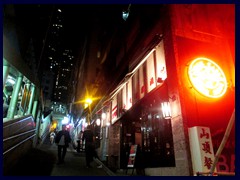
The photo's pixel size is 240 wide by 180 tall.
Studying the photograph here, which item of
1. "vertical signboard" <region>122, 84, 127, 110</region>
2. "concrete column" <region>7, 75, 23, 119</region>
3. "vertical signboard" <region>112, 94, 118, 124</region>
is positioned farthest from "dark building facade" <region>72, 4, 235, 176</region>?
"concrete column" <region>7, 75, 23, 119</region>

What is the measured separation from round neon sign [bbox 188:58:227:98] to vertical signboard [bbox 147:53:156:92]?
1.89 metres

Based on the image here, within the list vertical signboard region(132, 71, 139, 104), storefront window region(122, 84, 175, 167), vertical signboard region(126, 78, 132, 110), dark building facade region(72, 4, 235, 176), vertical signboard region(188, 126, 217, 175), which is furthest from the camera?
vertical signboard region(126, 78, 132, 110)

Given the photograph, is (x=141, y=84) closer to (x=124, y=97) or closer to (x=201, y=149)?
(x=124, y=97)

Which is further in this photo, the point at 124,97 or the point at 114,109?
the point at 114,109

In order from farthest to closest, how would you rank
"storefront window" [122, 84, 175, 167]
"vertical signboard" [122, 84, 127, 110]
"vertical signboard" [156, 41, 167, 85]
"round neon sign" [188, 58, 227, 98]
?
→ "vertical signboard" [122, 84, 127, 110] → "storefront window" [122, 84, 175, 167] → "vertical signboard" [156, 41, 167, 85] → "round neon sign" [188, 58, 227, 98]

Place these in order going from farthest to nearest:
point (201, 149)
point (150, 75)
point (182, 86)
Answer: point (150, 75), point (182, 86), point (201, 149)

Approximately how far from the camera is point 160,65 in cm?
908

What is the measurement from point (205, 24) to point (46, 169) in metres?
11.3

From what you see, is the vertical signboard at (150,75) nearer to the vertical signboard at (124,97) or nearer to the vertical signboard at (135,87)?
the vertical signboard at (135,87)

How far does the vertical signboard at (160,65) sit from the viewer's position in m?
8.57

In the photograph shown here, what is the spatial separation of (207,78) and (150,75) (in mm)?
2739

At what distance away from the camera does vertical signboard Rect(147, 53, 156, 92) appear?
9440 mm

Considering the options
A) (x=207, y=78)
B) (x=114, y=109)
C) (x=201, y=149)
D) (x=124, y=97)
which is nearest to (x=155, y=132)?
(x=201, y=149)

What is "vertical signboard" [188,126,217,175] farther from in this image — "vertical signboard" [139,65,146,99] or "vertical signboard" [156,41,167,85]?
"vertical signboard" [139,65,146,99]
